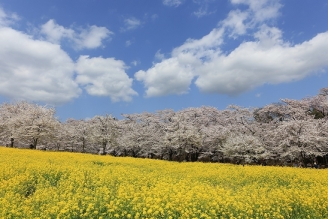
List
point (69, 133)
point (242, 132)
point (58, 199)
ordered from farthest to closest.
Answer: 1. point (69, 133)
2. point (242, 132)
3. point (58, 199)

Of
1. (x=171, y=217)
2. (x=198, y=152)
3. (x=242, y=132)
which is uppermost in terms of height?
(x=242, y=132)

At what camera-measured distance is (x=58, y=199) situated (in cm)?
827

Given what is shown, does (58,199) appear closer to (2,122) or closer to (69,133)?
(2,122)

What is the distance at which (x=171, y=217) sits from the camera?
A: 6773mm

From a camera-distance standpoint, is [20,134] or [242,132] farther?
[242,132]

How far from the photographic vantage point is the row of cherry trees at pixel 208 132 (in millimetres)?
40719

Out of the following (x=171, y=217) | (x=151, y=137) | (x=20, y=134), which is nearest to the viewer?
(x=171, y=217)

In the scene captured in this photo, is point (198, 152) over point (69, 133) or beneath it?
beneath

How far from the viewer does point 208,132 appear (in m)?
51.5

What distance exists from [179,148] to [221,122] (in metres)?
12.5

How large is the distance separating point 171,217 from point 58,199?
3.70 metres

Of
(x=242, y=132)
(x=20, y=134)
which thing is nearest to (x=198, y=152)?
(x=242, y=132)

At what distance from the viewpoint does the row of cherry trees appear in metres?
40.7

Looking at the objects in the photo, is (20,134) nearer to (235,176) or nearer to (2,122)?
(2,122)
